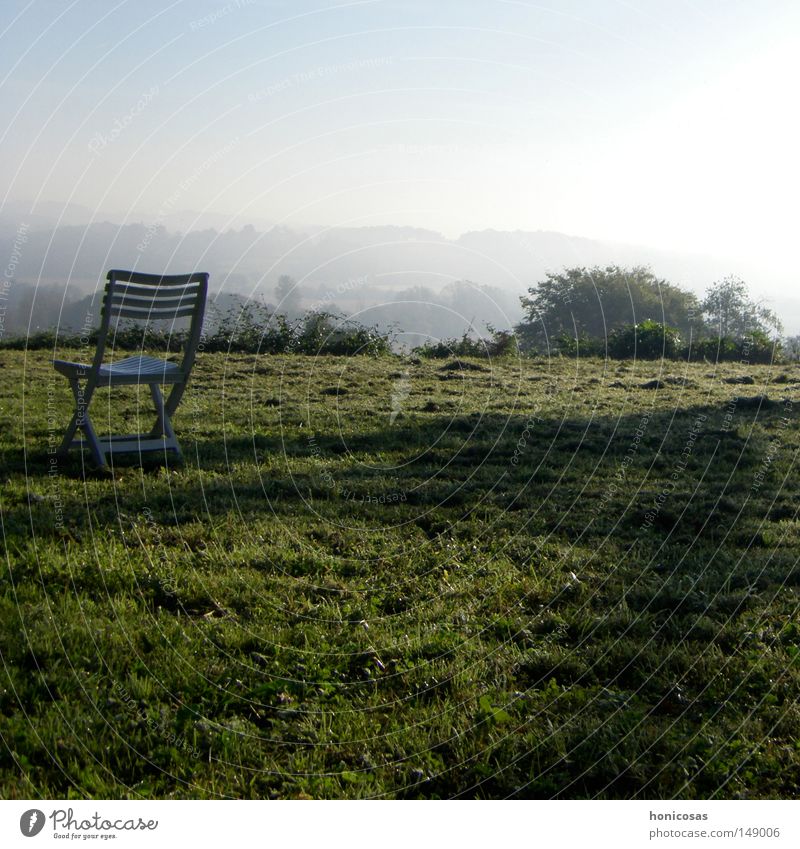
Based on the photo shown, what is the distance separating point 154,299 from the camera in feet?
24.2

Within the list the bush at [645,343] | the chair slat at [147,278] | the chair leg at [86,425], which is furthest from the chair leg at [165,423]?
the bush at [645,343]

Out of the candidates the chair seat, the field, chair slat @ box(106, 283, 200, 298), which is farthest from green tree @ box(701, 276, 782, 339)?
the chair seat

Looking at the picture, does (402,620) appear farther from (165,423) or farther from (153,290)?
(153,290)

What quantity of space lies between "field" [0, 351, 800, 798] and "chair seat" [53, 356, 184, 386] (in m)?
0.77

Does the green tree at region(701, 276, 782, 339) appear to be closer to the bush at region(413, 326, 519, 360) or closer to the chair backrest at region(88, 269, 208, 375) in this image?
the bush at region(413, 326, 519, 360)

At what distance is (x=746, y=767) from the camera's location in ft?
10.5

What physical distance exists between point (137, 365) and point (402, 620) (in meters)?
4.31

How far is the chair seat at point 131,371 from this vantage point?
282 inches

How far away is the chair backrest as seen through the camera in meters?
7.09

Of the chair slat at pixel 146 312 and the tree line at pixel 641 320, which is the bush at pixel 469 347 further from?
the chair slat at pixel 146 312

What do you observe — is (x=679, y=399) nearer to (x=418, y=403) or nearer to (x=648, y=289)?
(x=418, y=403)

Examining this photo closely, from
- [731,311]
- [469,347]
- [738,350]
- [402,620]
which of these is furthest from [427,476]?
[731,311]

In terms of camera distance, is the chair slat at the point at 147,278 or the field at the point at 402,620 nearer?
the field at the point at 402,620

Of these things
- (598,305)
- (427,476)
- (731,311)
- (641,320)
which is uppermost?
(731,311)
